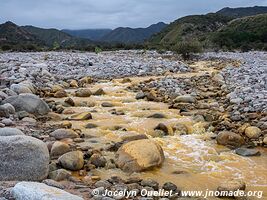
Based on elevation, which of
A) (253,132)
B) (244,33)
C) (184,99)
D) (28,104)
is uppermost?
(244,33)

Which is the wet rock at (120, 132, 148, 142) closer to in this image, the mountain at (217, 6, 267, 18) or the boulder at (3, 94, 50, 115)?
the boulder at (3, 94, 50, 115)

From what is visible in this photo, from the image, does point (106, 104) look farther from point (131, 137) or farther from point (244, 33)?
point (244, 33)

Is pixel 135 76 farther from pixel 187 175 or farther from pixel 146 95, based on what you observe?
pixel 187 175

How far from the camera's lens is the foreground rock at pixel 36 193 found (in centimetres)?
440

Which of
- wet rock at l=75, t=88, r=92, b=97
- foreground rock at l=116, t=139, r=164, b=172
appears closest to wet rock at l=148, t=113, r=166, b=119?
foreground rock at l=116, t=139, r=164, b=172

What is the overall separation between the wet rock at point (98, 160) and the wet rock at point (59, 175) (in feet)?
2.85

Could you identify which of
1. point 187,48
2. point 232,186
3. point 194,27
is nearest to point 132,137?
point 232,186

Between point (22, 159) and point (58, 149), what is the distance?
172cm

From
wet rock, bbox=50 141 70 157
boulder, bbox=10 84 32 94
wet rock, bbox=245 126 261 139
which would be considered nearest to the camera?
wet rock, bbox=50 141 70 157

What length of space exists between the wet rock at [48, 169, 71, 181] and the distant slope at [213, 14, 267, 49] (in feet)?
160

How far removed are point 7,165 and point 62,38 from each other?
127 m

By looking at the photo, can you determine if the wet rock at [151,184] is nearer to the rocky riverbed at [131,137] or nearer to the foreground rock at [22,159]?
the rocky riverbed at [131,137]

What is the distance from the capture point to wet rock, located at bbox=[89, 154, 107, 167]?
736 centimetres

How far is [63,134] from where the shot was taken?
9.01 m
